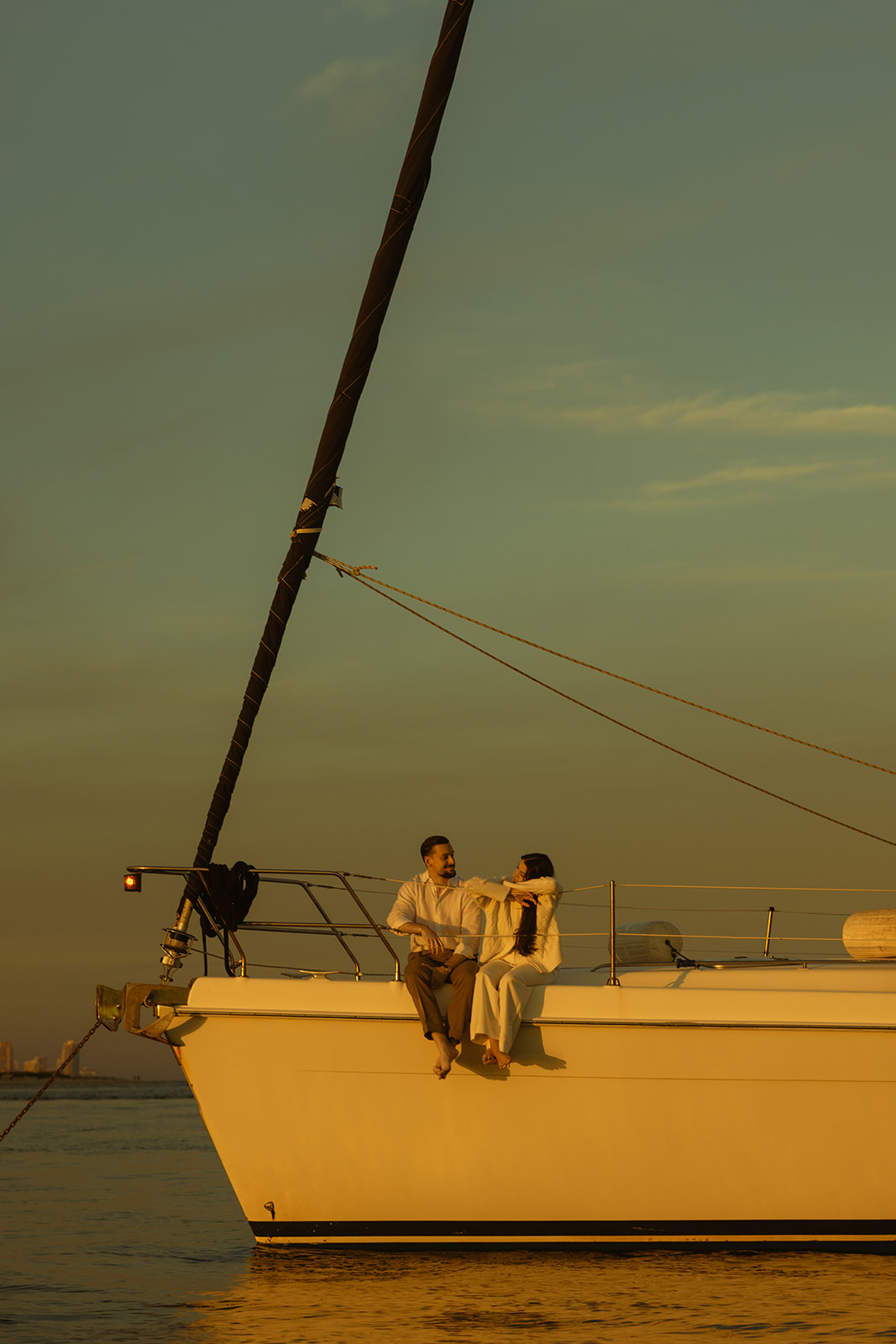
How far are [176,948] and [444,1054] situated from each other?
7.86 ft

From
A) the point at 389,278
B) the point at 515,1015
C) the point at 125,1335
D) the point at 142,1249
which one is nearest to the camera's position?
the point at 125,1335

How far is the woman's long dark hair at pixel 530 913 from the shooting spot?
33.2 feet

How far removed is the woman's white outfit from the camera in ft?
31.8

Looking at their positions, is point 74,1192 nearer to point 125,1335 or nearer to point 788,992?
point 125,1335

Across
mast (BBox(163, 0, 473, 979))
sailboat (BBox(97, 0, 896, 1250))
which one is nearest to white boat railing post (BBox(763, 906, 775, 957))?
sailboat (BBox(97, 0, 896, 1250))

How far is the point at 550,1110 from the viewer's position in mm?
10070

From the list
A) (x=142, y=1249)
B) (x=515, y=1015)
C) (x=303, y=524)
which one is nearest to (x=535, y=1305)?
(x=515, y=1015)

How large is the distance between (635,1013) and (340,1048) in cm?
218

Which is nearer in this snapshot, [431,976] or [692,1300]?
[692,1300]

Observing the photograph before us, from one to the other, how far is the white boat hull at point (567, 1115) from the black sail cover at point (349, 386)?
1634 mm

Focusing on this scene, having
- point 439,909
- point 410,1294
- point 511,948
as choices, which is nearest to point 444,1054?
point 511,948

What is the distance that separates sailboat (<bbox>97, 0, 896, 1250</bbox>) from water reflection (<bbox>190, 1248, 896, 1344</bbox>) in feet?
0.91

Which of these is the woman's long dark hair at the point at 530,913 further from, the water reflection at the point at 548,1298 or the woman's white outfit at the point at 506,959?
the water reflection at the point at 548,1298

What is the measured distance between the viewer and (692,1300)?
8.82 m
